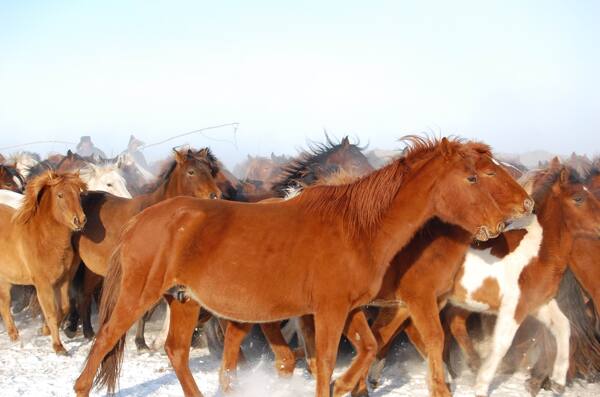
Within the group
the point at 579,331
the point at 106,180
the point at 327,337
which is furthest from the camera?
the point at 106,180

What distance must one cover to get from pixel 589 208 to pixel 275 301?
11.1 feet

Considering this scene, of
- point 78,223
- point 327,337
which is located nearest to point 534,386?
point 327,337

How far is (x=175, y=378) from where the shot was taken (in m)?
6.99

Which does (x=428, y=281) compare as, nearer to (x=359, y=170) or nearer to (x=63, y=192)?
(x=63, y=192)

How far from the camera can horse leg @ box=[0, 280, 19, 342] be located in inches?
339

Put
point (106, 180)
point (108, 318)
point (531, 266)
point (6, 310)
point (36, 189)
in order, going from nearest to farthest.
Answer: point (108, 318)
point (531, 266)
point (36, 189)
point (6, 310)
point (106, 180)

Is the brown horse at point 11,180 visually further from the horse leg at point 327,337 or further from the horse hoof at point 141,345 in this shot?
the horse leg at point 327,337

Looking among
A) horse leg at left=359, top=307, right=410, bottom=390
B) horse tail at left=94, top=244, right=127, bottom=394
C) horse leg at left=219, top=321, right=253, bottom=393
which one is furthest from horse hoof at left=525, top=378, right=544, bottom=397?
horse tail at left=94, top=244, right=127, bottom=394

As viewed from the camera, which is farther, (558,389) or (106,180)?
(106,180)

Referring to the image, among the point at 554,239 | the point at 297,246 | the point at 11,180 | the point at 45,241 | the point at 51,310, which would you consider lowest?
the point at 51,310

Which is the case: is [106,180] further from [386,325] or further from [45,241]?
[386,325]

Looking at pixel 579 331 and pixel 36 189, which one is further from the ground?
pixel 36 189

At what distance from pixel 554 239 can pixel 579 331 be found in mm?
1125

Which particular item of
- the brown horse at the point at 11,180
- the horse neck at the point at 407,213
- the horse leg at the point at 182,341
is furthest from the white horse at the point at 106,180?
the horse neck at the point at 407,213
